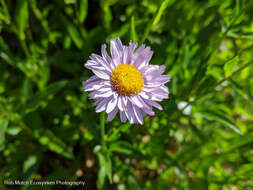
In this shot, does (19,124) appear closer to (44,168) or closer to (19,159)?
(19,159)

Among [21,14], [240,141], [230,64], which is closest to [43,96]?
[21,14]

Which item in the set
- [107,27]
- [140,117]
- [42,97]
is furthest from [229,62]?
[42,97]

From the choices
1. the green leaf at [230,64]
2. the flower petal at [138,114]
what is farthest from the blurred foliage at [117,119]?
the flower petal at [138,114]

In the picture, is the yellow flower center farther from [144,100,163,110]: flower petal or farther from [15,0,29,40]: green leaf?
[15,0,29,40]: green leaf

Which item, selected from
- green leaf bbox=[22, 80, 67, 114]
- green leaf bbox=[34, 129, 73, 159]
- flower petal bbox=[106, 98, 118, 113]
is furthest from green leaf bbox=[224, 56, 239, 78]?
green leaf bbox=[34, 129, 73, 159]

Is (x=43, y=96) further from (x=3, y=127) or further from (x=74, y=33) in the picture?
(x=74, y=33)

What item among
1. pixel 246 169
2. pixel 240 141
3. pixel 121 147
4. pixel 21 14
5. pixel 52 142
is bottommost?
pixel 246 169
